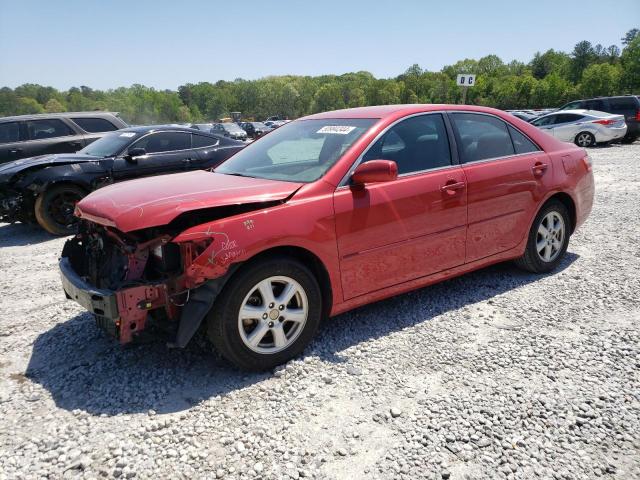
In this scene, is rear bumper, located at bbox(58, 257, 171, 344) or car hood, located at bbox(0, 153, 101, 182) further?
car hood, located at bbox(0, 153, 101, 182)

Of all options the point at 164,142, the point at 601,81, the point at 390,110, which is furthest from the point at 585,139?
the point at 601,81

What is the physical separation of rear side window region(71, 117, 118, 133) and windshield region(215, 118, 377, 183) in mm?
7232

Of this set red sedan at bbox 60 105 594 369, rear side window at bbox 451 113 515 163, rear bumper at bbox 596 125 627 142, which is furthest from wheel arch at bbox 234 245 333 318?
rear bumper at bbox 596 125 627 142

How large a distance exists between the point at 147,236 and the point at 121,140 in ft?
17.7

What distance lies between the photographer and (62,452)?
2.41 m

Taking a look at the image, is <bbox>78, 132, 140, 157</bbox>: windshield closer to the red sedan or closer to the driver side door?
the driver side door

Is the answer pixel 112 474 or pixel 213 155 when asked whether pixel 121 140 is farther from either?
pixel 112 474

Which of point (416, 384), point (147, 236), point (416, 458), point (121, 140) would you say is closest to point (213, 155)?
point (121, 140)

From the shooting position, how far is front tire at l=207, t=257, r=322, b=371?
9.43ft

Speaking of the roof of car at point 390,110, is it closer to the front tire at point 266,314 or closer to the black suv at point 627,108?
the front tire at point 266,314

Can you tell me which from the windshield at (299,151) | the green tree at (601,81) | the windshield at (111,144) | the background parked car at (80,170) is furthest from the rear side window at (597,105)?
the green tree at (601,81)

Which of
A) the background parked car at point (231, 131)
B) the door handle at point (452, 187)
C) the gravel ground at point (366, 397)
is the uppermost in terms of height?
the background parked car at point (231, 131)

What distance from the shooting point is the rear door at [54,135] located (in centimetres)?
991

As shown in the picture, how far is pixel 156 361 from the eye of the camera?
329cm
